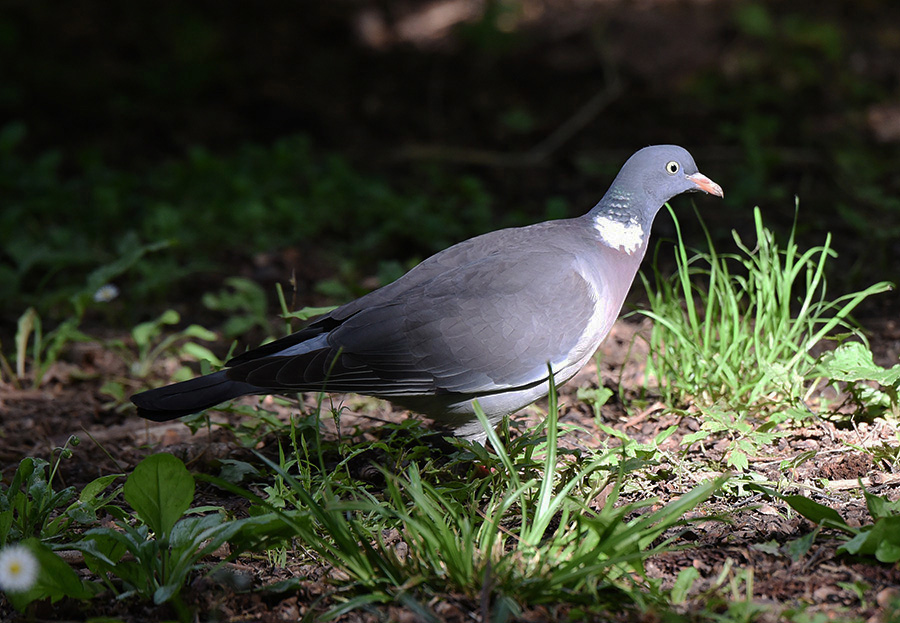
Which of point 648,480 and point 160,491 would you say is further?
point 648,480

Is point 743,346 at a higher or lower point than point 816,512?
higher

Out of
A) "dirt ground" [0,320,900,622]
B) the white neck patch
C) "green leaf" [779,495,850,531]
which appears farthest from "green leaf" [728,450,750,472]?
the white neck patch

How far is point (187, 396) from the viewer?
8.81ft

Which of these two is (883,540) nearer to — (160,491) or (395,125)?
(160,491)

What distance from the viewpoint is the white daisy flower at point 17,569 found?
1977mm

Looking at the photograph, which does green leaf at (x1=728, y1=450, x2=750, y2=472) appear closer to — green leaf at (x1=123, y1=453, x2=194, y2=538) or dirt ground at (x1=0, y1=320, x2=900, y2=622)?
dirt ground at (x1=0, y1=320, x2=900, y2=622)

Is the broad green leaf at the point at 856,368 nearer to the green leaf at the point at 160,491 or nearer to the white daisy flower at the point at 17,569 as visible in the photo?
the green leaf at the point at 160,491

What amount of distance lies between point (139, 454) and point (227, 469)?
56 centimetres

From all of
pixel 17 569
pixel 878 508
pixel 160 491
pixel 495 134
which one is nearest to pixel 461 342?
pixel 160 491

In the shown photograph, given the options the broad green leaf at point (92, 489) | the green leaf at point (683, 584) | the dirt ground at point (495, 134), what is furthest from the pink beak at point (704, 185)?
the broad green leaf at point (92, 489)

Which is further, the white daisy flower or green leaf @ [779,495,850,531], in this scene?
green leaf @ [779,495,850,531]

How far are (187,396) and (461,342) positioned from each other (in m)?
0.82

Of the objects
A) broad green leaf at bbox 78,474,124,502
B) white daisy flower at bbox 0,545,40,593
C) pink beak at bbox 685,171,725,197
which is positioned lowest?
broad green leaf at bbox 78,474,124,502

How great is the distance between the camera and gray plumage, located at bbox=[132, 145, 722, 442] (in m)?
2.72
